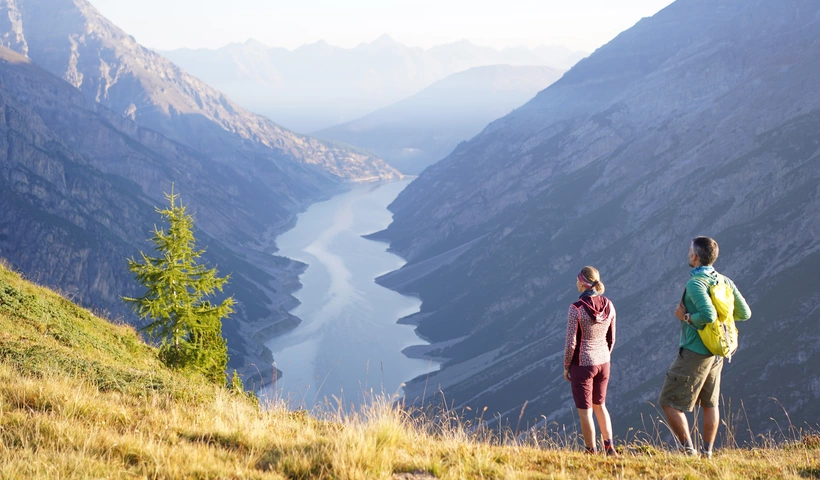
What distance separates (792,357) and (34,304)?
53.1 metres

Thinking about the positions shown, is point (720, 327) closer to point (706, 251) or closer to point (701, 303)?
point (701, 303)

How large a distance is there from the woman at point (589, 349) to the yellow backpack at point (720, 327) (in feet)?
3.91

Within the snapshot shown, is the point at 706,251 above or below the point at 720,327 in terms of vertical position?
above

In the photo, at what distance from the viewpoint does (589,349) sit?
7.72 m

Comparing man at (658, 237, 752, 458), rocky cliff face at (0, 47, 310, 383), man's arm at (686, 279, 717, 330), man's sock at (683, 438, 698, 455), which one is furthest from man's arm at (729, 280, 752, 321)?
rocky cliff face at (0, 47, 310, 383)

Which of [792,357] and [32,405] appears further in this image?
[792,357]

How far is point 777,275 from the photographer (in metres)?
58.2

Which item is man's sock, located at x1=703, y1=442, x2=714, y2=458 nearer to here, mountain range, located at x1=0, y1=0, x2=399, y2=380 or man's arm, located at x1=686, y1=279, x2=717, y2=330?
man's arm, located at x1=686, y1=279, x2=717, y2=330

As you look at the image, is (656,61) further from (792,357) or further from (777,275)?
(792,357)

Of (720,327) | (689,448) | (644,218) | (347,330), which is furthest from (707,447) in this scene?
(347,330)

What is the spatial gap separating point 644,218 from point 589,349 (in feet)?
313

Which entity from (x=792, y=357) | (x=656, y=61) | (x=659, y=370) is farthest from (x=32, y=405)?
(x=656, y=61)

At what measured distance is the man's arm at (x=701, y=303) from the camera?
A: 721 centimetres

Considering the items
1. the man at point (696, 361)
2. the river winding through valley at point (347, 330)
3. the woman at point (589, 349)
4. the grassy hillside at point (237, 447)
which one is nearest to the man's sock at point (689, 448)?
the man at point (696, 361)
